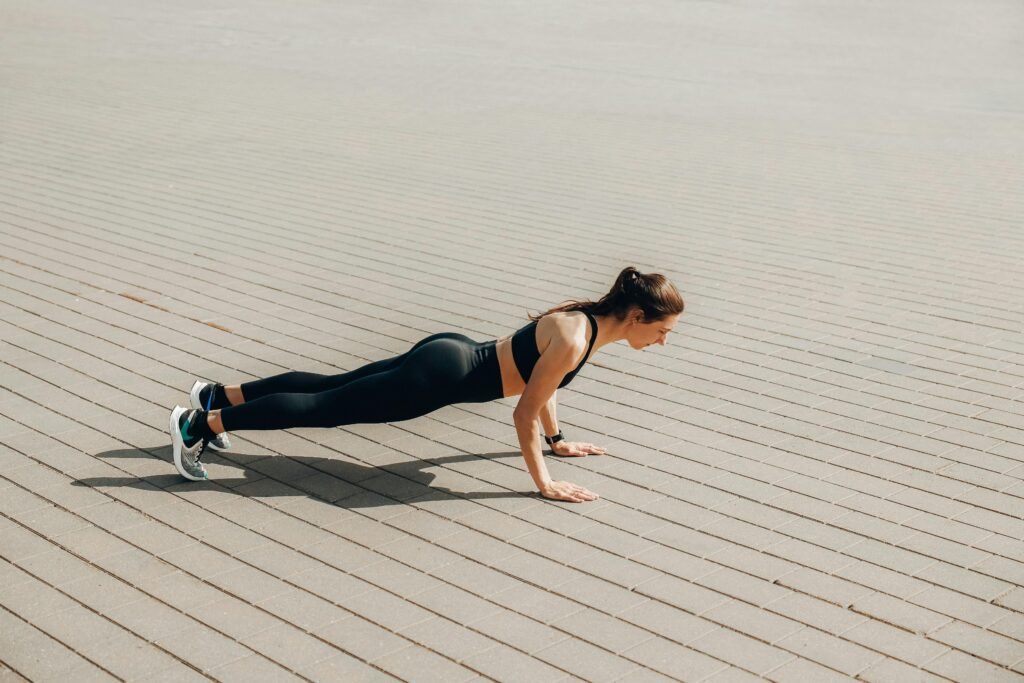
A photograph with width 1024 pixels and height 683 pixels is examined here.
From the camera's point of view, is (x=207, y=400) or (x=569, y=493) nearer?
(x=569, y=493)

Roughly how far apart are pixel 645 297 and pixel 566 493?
2.98 feet

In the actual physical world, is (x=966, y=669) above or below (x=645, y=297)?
below

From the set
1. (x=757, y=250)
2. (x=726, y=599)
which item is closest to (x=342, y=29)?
(x=757, y=250)

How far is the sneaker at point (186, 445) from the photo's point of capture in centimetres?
527

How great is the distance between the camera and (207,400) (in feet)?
18.5

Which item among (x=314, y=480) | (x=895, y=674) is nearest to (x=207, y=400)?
(x=314, y=480)

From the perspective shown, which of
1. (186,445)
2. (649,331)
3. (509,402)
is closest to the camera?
(649,331)

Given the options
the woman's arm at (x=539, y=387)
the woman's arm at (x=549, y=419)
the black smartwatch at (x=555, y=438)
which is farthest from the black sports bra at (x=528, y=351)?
the black smartwatch at (x=555, y=438)

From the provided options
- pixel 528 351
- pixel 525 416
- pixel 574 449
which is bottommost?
pixel 574 449

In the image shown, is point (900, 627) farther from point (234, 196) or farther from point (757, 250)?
point (234, 196)

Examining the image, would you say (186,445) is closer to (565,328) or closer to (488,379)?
(488,379)

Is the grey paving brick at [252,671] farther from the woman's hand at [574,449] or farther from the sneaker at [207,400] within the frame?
the woman's hand at [574,449]

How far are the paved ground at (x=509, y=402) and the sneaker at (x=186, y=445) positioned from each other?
10cm

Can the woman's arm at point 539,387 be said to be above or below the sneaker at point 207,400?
above
